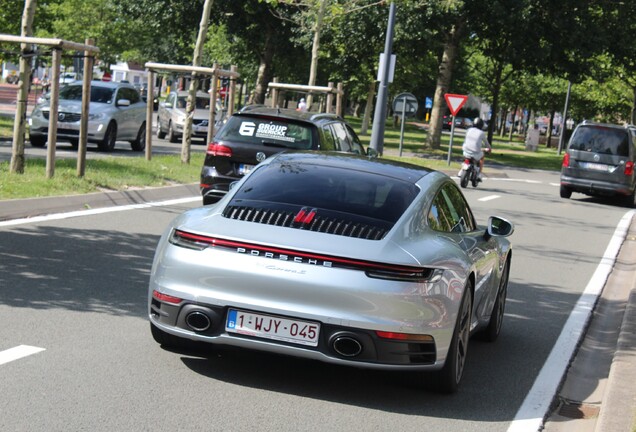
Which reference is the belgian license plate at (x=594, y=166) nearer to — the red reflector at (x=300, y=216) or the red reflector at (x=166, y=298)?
the red reflector at (x=300, y=216)

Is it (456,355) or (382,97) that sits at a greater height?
(382,97)

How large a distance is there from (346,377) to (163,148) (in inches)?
1044

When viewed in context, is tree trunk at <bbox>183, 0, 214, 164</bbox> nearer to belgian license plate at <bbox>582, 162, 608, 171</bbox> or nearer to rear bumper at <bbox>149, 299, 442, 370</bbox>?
belgian license plate at <bbox>582, 162, 608, 171</bbox>

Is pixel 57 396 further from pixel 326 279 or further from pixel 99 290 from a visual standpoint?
pixel 99 290

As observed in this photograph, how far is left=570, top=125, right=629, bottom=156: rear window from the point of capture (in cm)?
2677

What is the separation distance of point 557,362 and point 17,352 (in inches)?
150

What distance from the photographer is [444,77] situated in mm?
44062

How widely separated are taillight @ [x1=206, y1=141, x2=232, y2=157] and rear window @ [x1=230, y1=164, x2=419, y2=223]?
801 cm

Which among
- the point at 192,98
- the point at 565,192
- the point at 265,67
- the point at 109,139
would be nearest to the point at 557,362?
the point at 192,98

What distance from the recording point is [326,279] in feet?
19.7

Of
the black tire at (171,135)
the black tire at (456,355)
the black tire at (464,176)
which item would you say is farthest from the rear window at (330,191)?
the black tire at (171,135)

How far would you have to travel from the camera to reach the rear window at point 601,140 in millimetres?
26766

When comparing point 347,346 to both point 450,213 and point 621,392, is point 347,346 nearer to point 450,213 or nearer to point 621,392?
point 450,213

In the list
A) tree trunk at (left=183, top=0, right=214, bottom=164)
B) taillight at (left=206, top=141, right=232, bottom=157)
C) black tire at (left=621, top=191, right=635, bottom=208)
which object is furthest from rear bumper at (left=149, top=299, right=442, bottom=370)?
black tire at (left=621, top=191, right=635, bottom=208)
